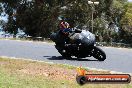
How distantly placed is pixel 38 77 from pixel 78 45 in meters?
6.77

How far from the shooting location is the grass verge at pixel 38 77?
9.81 m

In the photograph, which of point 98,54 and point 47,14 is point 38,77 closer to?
point 98,54

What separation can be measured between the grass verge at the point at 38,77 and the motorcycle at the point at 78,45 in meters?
3.91

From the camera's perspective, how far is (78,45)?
57.9 feet

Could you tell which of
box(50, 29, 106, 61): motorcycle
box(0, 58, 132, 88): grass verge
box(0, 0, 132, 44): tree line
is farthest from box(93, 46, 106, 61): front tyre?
box(0, 0, 132, 44): tree line

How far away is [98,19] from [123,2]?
19.9 metres

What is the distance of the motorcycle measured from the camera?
1744 cm

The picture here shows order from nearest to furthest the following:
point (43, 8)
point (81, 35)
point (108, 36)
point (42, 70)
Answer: point (42, 70) → point (81, 35) → point (43, 8) → point (108, 36)

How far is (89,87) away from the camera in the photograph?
986 centimetres

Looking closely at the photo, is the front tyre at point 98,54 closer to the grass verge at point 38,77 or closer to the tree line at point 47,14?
Result: the grass verge at point 38,77

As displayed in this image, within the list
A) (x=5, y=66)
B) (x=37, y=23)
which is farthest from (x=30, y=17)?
(x=5, y=66)

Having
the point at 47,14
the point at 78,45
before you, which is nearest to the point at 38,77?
the point at 78,45

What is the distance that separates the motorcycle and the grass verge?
3908 mm

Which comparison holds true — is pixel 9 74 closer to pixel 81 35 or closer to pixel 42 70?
pixel 42 70
